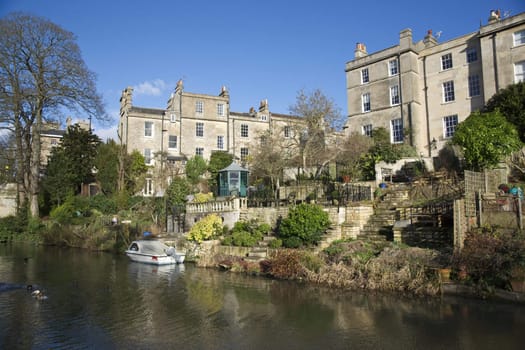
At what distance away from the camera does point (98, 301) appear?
12836mm

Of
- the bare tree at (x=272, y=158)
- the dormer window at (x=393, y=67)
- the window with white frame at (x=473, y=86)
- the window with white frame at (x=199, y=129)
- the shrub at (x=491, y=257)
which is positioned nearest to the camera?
the shrub at (x=491, y=257)

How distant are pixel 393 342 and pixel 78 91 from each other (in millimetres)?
32236

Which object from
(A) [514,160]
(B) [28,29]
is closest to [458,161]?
(A) [514,160]

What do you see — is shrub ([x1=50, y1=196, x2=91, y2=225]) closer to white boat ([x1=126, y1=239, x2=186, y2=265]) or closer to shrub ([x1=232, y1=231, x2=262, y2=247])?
white boat ([x1=126, y1=239, x2=186, y2=265])

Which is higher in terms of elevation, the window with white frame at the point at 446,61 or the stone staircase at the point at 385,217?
the window with white frame at the point at 446,61

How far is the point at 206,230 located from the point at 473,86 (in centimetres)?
2271

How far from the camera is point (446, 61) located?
1228 inches

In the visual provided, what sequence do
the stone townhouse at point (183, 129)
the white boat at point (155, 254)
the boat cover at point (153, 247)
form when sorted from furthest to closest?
the stone townhouse at point (183, 129) → the boat cover at point (153, 247) → the white boat at point (155, 254)

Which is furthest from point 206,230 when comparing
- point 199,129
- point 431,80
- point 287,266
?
point 199,129

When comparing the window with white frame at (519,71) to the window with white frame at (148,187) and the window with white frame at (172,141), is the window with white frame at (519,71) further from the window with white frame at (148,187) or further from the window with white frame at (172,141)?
the window with white frame at (148,187)

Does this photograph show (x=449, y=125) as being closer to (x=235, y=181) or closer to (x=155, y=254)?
(x=235, y=181)

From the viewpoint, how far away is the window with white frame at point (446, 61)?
30920 millimetres

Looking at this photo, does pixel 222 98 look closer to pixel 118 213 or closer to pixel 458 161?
pixel 118 213

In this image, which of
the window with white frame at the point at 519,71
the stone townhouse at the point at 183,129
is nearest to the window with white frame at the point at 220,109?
the stone townhouse at the point at 183,129
